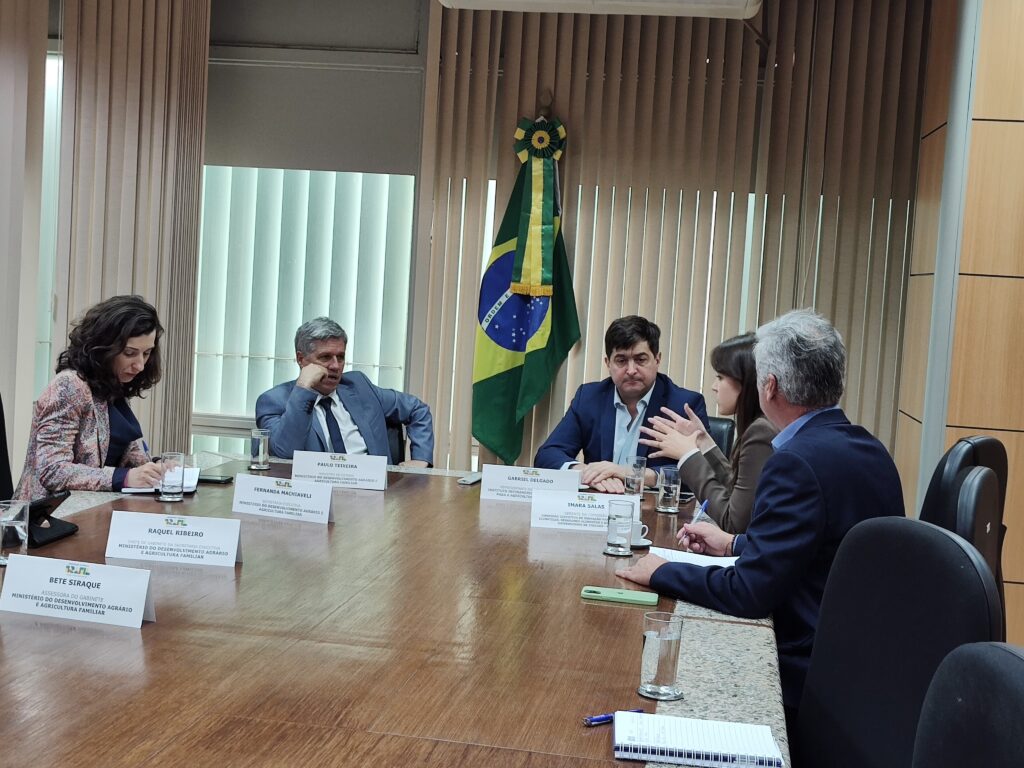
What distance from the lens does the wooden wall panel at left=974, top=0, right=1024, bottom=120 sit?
4.58 meters

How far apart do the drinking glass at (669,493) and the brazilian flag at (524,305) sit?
239 centimetres

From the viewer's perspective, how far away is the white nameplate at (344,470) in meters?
3.73

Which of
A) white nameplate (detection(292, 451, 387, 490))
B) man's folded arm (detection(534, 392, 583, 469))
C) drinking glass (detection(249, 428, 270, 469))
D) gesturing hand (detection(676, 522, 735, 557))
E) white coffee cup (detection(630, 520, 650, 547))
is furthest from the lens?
man's folded arm (detection(534, 392, 583, 469))

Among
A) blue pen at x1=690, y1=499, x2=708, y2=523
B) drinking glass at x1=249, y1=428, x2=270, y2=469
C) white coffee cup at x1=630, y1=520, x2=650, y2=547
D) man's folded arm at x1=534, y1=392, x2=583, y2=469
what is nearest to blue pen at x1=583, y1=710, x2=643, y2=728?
white coffee cup at x1=630, y1=520, x2=650, y2=547

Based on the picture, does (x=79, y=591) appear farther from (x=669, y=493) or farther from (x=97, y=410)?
(x=669, y=493)

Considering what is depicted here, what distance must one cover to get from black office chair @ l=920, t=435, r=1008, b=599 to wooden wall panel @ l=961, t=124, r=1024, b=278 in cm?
166

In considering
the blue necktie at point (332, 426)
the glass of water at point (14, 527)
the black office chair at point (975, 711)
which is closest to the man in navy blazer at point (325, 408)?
the blue necktie at point (332, 426)

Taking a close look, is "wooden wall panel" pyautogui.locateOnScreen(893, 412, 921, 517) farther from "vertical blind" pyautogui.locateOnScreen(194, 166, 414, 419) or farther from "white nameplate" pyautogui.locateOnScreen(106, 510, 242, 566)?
"white nameplate" pyautogui.locateOnScreen(106, 510, 242, 566)

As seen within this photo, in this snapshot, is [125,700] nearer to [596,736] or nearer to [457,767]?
[457,767]

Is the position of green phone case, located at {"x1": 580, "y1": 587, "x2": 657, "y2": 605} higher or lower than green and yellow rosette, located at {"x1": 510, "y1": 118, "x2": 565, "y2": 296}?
lower

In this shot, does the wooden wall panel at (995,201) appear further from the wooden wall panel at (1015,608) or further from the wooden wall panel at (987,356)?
the wooden wall panel at (1015,608)

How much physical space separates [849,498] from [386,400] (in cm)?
281

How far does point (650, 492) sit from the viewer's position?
4055 millimetres

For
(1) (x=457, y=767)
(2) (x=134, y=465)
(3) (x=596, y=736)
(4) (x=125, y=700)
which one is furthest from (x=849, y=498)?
(2) (x=134, y=465)
